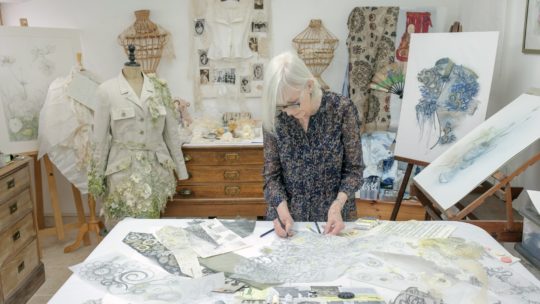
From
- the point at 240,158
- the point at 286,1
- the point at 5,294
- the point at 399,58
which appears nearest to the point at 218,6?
the point at 286,1

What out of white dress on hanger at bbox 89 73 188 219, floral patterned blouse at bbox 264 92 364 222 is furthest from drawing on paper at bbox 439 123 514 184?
white dress on hanger at bbox 89 73 188 219

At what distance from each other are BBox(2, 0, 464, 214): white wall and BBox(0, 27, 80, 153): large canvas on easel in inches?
16.9

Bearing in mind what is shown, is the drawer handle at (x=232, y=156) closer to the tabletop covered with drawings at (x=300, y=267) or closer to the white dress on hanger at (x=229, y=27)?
the white dress on hanger at (x=229, y=27)

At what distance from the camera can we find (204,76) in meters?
3.59

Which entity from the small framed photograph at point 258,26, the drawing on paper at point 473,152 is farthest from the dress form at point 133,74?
the drawing on paper at point 473,152

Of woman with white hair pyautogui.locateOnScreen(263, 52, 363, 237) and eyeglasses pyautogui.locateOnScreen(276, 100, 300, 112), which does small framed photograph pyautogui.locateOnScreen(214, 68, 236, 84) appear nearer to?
woman with white hair pyautogui.locateOnScreen(263, 52, 363, 237)

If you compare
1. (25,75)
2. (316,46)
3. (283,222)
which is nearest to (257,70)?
(316,46)

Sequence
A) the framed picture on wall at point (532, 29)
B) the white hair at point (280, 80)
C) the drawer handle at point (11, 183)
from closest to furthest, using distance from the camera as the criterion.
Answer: the white hair at point (280, 80) → the framed picture on wall at point (532, 29) → the drawer handle at point (11, 183)

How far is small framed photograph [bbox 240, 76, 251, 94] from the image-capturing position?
11.8 feet

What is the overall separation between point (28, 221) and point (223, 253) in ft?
6.11

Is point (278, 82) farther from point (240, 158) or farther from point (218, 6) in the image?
point (218, 6)

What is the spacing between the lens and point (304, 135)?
178cm

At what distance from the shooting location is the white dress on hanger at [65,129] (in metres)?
2.96

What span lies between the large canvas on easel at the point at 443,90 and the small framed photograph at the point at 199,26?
65.2 inches
